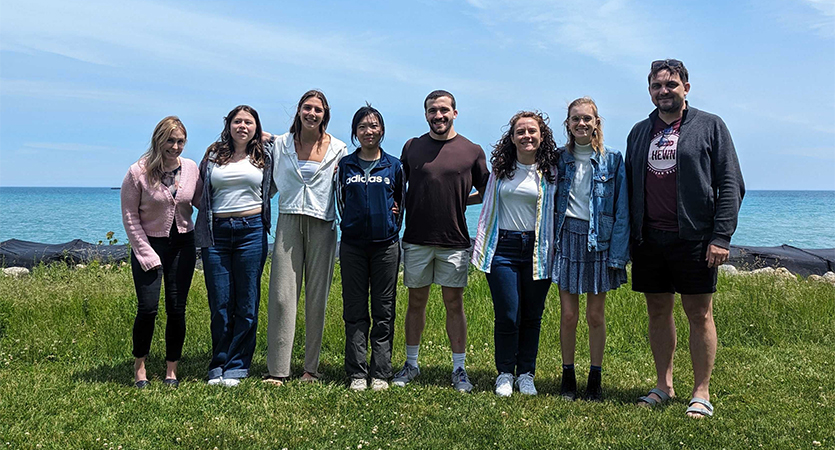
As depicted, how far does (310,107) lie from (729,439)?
3.94 meters

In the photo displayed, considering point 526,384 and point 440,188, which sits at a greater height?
point 440,188

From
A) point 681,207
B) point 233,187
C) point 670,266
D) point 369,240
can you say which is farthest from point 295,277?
point 681,207

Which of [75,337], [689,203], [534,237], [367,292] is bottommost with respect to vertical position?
[75,337]

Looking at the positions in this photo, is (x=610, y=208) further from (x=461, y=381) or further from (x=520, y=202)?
(x=461, y=381)

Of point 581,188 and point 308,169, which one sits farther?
point 308,169

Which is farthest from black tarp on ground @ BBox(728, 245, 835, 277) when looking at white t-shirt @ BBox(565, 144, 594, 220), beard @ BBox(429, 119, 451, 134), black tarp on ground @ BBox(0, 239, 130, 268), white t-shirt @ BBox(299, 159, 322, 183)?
black tarp on ground @ BBox(0, 239, 130, 268)

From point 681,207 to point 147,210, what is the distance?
13.4ft

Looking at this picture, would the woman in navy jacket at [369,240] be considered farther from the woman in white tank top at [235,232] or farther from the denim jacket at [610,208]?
the denim jacket at [610,208]

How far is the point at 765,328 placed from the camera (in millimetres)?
7352

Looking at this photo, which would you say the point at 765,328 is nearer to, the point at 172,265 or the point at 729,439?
the point at 729,439

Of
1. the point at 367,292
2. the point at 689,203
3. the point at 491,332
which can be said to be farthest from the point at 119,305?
the point at 689,203

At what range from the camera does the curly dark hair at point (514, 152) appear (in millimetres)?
5020

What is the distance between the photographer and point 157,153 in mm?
5082

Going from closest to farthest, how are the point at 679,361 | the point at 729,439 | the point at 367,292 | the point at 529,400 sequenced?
the point at 729,439
the point at 529,400
the point at 367,292
the point at 679,361
